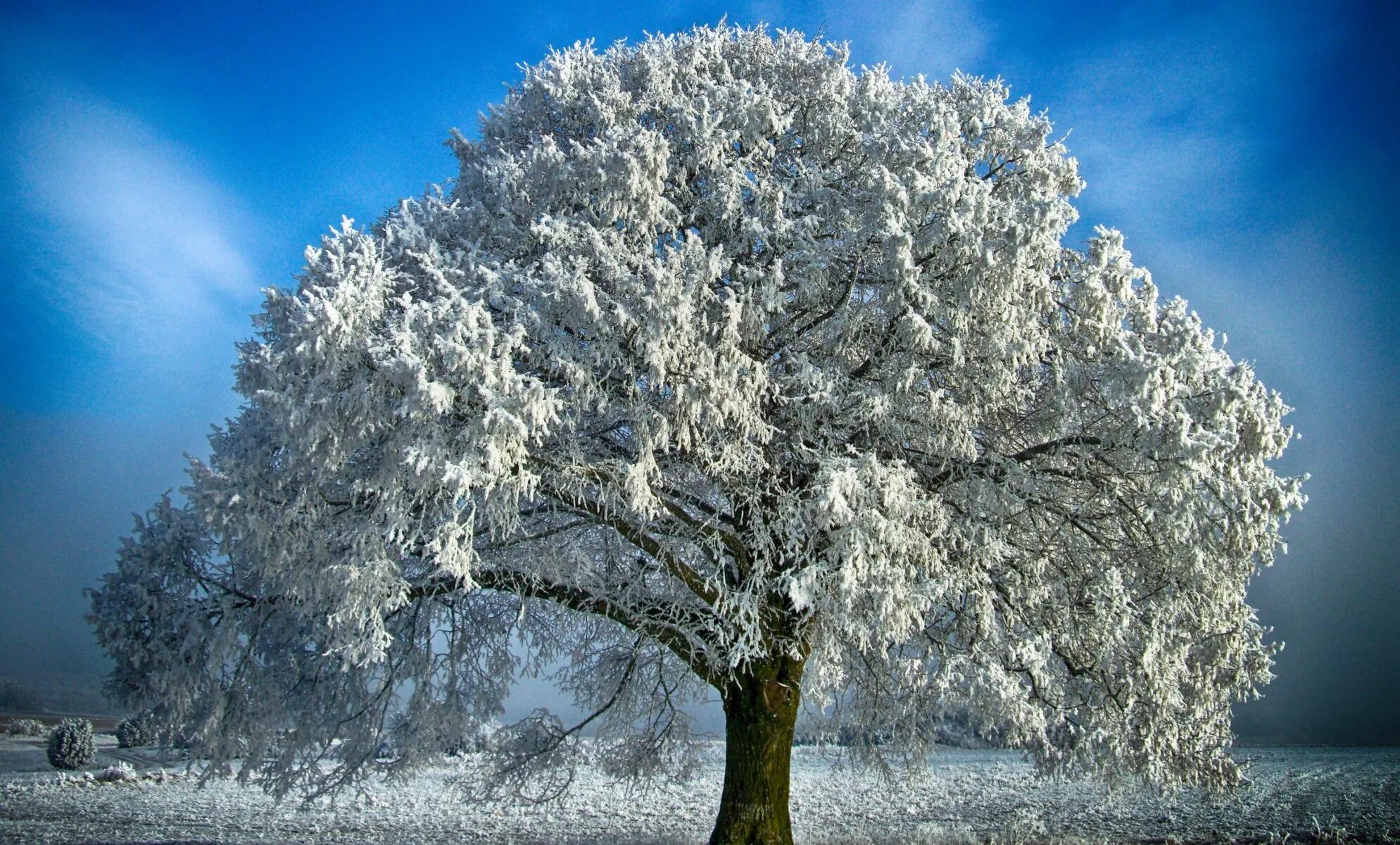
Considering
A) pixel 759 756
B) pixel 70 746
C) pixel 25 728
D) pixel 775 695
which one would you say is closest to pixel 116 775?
pixel 70 746

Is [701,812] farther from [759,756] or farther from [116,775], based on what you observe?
[116,775]

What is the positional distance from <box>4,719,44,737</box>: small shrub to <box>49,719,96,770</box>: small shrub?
5.56 metres

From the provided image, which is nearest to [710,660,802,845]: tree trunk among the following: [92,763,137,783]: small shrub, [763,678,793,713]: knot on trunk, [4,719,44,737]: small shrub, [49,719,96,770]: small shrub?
[763,678,793,713]: knot on trunk

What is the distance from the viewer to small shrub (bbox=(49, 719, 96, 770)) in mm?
15430

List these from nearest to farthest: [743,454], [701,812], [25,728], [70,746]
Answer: [743,454] < [701,812] < [70,746] < [25,728]

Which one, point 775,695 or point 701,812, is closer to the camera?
point 775,695

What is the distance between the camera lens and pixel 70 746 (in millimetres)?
15414

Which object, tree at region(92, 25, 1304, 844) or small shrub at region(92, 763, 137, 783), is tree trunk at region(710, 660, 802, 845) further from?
small shrub at region(92, 763, 137, 783)

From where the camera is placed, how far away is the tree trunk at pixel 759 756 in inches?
315

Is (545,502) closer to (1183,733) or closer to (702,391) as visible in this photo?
(702,391)

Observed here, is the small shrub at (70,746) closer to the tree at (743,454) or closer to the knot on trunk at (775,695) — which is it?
the tree at (743,454)

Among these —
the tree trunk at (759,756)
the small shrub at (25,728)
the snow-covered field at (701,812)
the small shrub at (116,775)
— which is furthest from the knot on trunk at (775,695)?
the small shrub at (25,728)

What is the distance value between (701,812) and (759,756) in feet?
17.2

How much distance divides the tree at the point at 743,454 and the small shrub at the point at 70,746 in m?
10.1
